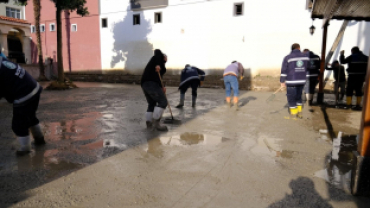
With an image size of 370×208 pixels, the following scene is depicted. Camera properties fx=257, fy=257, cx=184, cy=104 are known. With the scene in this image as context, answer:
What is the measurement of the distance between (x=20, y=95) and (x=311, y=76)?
7778mm

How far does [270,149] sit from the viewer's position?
3.83m

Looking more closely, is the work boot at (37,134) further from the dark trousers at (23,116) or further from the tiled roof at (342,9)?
the tiled roof at (342,9)

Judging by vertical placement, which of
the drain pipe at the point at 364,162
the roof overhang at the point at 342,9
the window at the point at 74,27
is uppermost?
the window at the point at 74,27

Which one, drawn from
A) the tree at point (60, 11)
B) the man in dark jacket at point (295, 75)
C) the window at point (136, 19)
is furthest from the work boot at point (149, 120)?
the window at point (136, 19)

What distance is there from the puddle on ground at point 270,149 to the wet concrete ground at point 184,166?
0.05 ft

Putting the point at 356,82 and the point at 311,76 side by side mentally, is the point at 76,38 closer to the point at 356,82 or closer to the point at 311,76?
the point at 311,76

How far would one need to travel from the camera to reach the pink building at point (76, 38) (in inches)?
785

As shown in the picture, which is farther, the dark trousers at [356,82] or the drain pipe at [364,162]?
the dark trousers at [356,82]

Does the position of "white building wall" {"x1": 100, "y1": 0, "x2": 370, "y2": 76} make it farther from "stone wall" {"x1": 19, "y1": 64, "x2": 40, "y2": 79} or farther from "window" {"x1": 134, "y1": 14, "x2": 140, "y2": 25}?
"stone wall" {"x1": 19, "y1": 64, "x2": 40, "y2": 79}

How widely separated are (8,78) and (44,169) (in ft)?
4.21

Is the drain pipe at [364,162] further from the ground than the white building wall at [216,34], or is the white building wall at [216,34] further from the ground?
the white building wall at [216,34]

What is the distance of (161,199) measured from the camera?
2.41 metres

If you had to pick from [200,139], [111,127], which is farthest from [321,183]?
[111,127]

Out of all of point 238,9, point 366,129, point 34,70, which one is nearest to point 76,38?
point 34,70
